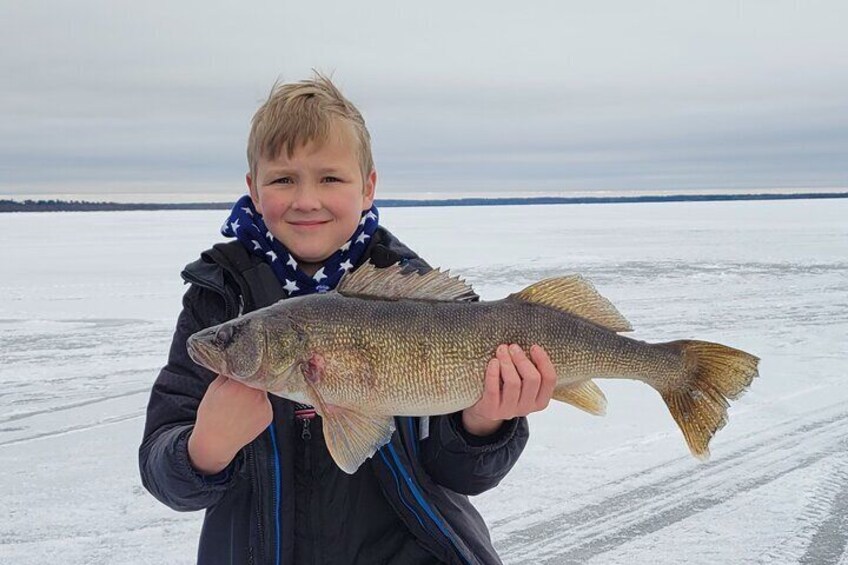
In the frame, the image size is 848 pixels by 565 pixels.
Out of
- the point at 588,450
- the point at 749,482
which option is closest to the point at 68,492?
the point at 588,450

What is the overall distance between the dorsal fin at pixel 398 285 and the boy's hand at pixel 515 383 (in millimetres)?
239

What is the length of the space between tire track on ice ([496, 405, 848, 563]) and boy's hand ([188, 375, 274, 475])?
1.89m

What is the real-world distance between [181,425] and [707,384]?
64.0 inches

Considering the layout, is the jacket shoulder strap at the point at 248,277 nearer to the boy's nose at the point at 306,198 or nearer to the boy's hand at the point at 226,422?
the boy's nose at the point at 306,198

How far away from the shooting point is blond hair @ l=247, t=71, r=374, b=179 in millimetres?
2383

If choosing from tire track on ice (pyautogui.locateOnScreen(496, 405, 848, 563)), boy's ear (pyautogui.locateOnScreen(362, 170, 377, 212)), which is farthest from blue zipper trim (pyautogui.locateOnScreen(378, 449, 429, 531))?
tire track on ice (pyautogui.locateOnScreen(496, 405, 848, 563))

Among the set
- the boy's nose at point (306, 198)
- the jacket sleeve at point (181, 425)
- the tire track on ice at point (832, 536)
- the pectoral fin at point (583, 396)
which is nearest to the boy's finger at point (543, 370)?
the pectoral fin at point (583, 396)

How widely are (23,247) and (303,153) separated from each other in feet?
72.5

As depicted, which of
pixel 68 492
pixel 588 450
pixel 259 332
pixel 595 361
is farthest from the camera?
pixel 588 450

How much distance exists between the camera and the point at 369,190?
2697mm

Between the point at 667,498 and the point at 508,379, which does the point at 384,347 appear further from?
the point at 667,498

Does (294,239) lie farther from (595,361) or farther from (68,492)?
(68,492)

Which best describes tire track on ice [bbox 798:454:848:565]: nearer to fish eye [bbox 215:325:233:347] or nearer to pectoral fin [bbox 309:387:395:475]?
pectoral fin [bbox 309:387:395:475]

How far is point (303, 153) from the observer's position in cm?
240
